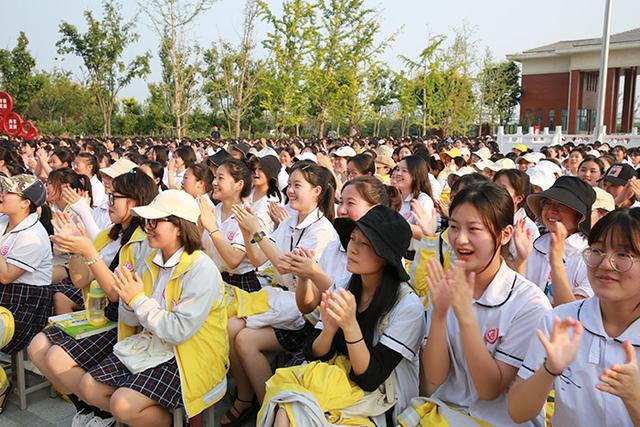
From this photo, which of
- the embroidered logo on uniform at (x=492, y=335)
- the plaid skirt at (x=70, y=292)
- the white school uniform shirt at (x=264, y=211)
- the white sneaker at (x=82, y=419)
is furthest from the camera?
the white school uniform shirt at (x=264, y=211)

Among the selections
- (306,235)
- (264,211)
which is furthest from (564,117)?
(306,235)

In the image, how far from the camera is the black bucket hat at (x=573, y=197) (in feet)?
9.91

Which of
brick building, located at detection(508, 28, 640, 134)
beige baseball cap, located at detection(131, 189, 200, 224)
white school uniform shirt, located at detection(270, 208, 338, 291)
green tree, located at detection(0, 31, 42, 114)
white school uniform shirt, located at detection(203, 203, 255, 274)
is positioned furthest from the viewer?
brick building, located at detection(508, 28, 640, 134)

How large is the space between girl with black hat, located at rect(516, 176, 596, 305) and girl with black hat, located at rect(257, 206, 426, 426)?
789 mm

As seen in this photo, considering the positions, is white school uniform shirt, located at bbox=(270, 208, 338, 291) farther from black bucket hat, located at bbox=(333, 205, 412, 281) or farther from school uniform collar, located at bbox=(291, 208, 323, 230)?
black bucket hat, located at bbox=(333, 205, 412, 281)

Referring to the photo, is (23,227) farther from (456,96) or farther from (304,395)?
(456,96)

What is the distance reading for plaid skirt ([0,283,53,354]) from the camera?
353 centimetres

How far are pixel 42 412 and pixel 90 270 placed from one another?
1029mm

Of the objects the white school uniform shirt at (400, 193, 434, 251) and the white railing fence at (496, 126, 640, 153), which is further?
the white railing fence at (496, 126, 640, 153)

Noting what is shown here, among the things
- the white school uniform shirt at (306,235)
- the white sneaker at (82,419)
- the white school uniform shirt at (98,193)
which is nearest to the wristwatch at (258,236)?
the white school uniform shirt at (306,235)

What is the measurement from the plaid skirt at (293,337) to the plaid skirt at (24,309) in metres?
1.63

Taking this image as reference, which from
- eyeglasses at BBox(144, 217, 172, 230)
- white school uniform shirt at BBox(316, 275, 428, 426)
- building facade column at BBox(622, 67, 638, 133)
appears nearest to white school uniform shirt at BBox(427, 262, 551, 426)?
white school uniform shirt at BBox(316, 275, 428, 426)

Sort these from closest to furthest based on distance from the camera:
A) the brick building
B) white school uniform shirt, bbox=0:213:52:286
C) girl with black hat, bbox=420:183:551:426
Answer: girl with black hat, bbox=420:183:551:426, white school uniform shirt, bbox=0:213:52:286, the brick building

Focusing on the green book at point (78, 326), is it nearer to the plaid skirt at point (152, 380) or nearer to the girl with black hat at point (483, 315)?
the plaid skirt at point (152, 380)
